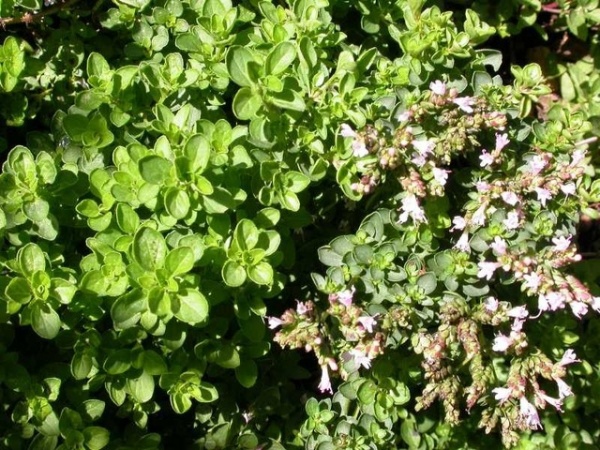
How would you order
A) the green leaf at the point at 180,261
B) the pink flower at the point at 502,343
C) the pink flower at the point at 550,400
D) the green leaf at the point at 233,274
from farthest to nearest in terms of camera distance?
the pink flower at the point at 550,400
the pink flower at the point at 502,343
the green leaf at the point at 233,274
the green leaf at the point at 180,261

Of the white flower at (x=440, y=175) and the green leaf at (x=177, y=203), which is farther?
the white flower at (x=440, y=175)

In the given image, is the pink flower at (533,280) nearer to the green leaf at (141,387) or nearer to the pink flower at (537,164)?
the pink flower at (537,164)

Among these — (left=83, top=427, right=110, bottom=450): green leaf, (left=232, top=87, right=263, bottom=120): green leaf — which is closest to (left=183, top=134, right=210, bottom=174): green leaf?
(left=232, top=87, right=263, bottom=120): green leaf

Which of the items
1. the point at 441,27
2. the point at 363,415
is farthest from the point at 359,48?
the point at 363,415

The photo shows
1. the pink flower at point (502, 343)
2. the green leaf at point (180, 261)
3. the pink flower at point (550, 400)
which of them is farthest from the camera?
the pink flower at point (550, 400)

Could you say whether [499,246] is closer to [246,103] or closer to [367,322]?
[367,322]

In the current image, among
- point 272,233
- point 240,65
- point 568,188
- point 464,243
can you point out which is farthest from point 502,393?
point 240,65

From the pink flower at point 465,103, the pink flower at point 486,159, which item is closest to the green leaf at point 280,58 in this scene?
the pink flower at point 465,103
